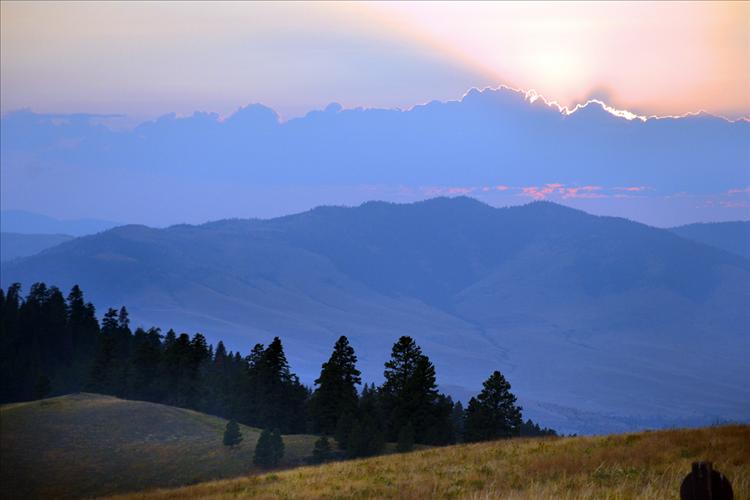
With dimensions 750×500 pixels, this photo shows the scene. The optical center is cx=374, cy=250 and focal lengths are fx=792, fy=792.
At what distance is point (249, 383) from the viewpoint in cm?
11088

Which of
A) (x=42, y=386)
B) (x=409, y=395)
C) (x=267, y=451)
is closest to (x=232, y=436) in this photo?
(x=267, y=451)

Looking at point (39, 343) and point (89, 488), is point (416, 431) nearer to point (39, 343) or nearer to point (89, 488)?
point (89, 488)

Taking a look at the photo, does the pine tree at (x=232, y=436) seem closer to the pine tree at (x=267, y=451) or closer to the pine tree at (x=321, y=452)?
the pine tree at (x=267, y=451)

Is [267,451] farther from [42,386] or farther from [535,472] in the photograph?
[42,386]

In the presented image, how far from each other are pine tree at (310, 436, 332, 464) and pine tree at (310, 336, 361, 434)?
10.1m

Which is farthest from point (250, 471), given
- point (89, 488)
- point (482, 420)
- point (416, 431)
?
point (482, 420)

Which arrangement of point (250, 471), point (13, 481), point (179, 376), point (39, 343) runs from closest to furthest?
point (250, 471)
point (13, 481)
point (179, 376)
point (39, 343)

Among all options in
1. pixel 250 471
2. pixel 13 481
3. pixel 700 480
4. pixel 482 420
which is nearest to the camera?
pixel 700 480

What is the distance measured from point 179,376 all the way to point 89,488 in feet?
152

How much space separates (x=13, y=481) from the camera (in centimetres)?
8031

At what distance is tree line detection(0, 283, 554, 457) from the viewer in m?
89.6

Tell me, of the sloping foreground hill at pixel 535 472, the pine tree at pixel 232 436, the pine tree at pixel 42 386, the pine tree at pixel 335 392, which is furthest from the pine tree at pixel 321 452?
the pine tree at pixel 42 386

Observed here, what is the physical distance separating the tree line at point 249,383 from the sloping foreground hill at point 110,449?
23.9 feet

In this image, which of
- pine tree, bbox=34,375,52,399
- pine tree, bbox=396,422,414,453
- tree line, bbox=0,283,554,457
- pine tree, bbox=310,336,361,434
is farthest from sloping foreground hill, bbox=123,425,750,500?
pine tree, bbox=34,375,52,399
